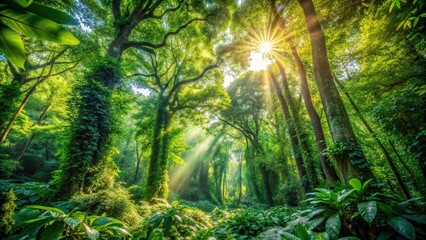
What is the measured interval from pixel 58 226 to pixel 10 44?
1278 millimetres

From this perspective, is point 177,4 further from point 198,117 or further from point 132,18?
point 198,117

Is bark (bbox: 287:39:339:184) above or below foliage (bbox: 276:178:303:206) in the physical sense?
above

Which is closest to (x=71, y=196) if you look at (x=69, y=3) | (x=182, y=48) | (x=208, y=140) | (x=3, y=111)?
(x=3, y=111)

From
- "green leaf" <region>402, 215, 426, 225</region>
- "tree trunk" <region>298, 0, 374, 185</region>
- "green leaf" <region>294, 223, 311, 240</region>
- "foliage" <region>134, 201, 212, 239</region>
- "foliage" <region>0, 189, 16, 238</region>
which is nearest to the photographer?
"foliage" <region>0, 189, 16, 238</region>

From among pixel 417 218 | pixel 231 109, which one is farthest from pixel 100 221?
pixel 231 109

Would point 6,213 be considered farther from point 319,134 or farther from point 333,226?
point 319,134

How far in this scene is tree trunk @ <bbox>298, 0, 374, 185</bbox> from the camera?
3234mm

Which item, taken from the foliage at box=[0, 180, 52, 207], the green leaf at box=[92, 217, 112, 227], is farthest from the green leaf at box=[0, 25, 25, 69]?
the foliage at box=[0, 180, 52, 207]

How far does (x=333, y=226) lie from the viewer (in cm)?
169

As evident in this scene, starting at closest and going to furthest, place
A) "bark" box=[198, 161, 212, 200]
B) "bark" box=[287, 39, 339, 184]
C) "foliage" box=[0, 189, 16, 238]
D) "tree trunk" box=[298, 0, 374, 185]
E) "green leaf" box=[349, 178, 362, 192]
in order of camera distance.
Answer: "foliage" box=[0, 189, 16, 238] → "green leaf" box=[349, 178, 362, 192] → "tree trunk" box=[298, 0, 374, 185] → "bark" box=[287, 39, 339, 184] → "bark" box=[198, 161, 212, 200]

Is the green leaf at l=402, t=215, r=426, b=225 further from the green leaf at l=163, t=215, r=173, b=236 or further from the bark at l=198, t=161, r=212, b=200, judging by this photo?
the bark at l=198, t=161, r=212, b=200

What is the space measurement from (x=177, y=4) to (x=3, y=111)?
30.7 feet

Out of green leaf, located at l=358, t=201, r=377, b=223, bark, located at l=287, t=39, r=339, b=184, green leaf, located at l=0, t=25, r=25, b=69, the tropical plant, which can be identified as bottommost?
green leaf, located at l=358, t=201, r=377, b=223

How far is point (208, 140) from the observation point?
84.4 feet
